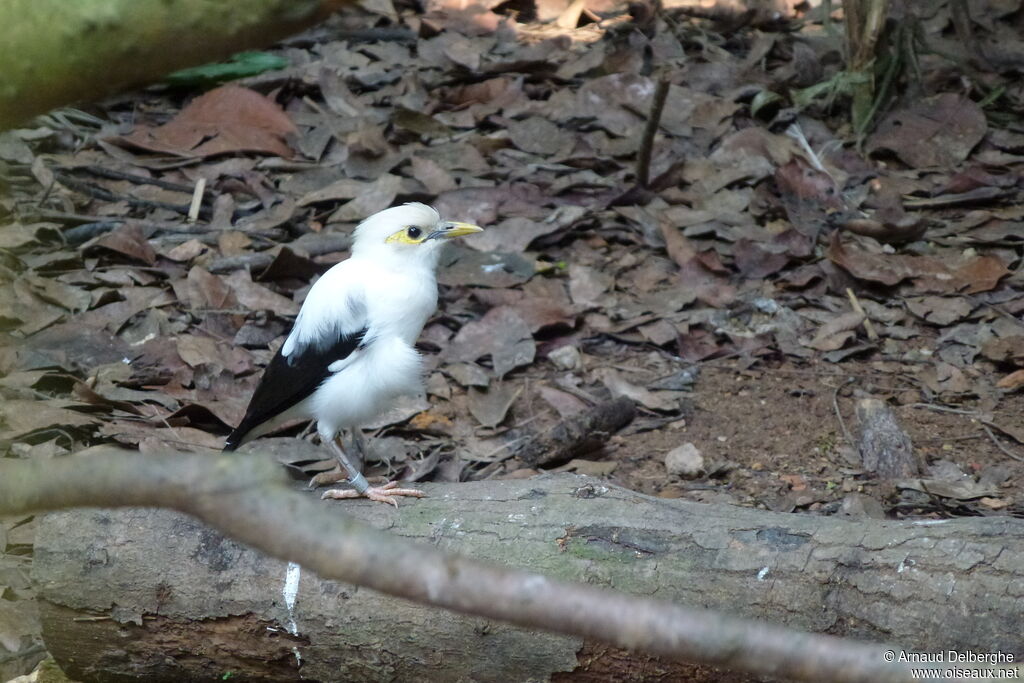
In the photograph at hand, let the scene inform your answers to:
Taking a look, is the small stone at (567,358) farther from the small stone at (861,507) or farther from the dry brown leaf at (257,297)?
the small stone at (861,507)

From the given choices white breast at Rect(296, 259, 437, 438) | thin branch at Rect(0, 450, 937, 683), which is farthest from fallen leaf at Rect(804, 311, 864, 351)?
thin branch at Rect(0, 450, 937, 683)

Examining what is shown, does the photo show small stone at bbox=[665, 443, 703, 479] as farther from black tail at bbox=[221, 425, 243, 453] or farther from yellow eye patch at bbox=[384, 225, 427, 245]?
black tail at bbox=[221, 425, 243, 453]

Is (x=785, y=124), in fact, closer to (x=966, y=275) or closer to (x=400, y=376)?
(x=966, y=275)

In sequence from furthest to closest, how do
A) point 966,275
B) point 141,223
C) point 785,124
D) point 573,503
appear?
point 785,124 → point 141,223 → point 966,275 → point 573,503

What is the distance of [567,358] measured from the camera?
677 centimetres

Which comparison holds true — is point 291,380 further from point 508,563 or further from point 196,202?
point 196,202

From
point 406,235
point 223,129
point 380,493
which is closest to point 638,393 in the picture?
point 406,235

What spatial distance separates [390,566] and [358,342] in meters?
3.95

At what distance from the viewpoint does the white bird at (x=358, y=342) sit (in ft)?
17.5

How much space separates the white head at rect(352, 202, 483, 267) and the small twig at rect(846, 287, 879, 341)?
8.26ft

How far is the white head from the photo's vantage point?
5695 mm

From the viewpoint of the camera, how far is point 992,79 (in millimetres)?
8844

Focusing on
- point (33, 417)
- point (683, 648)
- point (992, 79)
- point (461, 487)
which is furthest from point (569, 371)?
point (683, 648)

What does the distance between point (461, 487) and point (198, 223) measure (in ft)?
13.7
